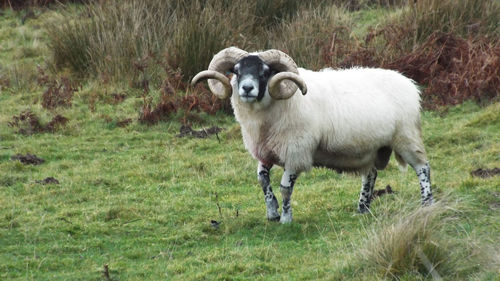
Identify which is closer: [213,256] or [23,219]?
[213,256]

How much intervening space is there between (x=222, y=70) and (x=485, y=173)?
11.7ft

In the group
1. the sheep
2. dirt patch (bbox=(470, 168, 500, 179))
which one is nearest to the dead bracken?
the sheep

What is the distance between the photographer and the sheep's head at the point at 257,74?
8336 millimetres

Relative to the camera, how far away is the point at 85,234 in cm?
859

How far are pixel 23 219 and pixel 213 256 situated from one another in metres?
2.56

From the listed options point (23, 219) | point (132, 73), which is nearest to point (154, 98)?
point (132, 73)

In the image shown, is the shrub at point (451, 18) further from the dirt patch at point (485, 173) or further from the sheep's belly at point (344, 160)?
the sheep's belly at point (344, 160)

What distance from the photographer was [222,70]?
8961 mm

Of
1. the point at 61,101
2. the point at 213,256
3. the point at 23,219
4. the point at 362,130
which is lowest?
the point at 61,101

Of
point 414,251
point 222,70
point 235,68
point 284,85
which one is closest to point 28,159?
point 222,70

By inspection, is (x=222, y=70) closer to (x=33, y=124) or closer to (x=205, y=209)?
(x=205, y=209)

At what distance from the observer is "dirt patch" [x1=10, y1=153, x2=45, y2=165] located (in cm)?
1178

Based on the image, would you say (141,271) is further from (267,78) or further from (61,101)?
(61,101)

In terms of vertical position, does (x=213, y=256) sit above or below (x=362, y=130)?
below
